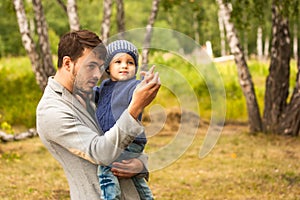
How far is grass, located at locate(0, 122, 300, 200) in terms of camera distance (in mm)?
7992

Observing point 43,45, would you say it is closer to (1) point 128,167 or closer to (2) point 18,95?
(2) point 18,95

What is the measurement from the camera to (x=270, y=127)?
12539 millimetres

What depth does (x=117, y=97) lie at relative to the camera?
101 inches

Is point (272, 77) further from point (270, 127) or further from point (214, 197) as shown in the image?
point (214, 197)

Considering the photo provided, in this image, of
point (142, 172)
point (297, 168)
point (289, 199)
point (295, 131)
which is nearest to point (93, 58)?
point (142, 172)

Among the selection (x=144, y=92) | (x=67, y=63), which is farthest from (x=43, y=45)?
(x=144, y=92)

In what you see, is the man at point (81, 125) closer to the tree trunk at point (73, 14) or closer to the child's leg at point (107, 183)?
the child's leg at point (107, 183)

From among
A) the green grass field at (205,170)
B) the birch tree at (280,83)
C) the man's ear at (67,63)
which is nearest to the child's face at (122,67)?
the man's ear at (67,63)

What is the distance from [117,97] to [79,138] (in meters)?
0.23

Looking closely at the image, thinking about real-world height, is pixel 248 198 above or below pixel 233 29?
below

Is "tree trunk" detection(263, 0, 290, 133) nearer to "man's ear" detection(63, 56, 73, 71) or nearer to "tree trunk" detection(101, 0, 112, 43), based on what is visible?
"tree trunk" detection(101, 0, 112, 43)

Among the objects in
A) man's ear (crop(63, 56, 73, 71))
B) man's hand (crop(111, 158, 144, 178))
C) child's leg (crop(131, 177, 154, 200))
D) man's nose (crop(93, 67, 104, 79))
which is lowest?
child's leg (crop(131, 177, 154, 200))

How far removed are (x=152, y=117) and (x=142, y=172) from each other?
228 millimetres

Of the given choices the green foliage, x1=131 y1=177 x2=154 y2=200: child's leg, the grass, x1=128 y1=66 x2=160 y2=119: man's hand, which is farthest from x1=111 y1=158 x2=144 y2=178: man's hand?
the green foliage
